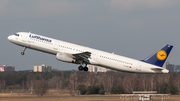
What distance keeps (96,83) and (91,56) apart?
7616cm

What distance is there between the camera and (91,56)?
58.9 meters

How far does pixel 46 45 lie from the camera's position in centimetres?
5919

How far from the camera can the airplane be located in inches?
2296

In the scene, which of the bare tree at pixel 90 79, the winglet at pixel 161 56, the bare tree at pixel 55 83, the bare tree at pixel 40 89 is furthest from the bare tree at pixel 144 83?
the winglet at pixel 161 56

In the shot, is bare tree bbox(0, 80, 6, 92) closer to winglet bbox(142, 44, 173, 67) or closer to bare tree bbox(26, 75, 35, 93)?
bare tree bbox(26, 75, 35, 93)

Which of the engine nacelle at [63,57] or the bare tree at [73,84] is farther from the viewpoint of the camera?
the bare tree at [73,84]

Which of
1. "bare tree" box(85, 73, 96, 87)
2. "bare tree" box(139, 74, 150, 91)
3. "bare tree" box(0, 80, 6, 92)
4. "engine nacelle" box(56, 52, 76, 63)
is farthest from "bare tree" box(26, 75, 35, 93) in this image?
"engine nacelle" box(56, 52, 76, 63)

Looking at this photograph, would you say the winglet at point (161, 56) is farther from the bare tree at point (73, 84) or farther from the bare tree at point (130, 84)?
the bare tree at point (73, 84)

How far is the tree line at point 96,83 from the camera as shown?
390 feet

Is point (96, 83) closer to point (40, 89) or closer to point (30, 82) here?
point (30, 82)

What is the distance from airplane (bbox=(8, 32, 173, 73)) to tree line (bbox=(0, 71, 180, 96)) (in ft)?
176

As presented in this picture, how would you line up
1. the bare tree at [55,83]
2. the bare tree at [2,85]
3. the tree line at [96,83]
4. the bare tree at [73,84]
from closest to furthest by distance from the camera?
the tree line at [96,83]
the bare tree at [73,84]
the bare tree at [2,85]
the bare tree at [55,83]

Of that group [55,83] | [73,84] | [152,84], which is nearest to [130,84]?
[152,84]

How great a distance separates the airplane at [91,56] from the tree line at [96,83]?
53755 mm
